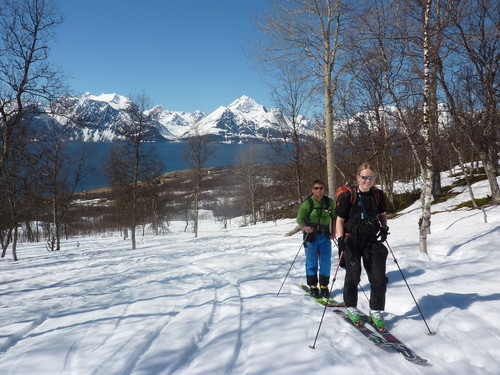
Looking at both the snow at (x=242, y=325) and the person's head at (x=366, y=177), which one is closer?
→ the snow at (x=242, y=325)

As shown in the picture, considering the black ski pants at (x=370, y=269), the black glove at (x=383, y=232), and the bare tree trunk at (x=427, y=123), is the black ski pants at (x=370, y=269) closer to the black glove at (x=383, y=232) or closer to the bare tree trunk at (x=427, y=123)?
the black glove at (x=383, y=232)

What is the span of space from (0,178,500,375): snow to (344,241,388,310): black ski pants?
17.0 inches

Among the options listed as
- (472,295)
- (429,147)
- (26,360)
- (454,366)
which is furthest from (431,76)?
(26,360)

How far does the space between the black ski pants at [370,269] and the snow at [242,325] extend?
0.43 meters

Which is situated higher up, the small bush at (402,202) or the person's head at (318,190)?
the person's head at (318,190)

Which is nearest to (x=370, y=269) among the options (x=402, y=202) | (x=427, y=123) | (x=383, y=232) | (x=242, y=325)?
(x=383, y=232)

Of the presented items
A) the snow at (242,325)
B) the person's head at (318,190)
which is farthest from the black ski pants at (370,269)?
the person's head at (318,190)

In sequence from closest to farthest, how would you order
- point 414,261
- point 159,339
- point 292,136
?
point 159,339 → point 414,261 → point 292,136

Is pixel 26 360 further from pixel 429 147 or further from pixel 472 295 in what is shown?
pixel 429 147

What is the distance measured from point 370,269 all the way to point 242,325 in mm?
1892

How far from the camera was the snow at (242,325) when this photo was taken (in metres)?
2.90

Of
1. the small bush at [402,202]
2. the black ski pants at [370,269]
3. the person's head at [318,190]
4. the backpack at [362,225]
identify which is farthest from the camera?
the small bush at [402,202]

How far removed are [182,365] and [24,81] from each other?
10.2 metres

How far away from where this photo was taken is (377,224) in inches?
146
